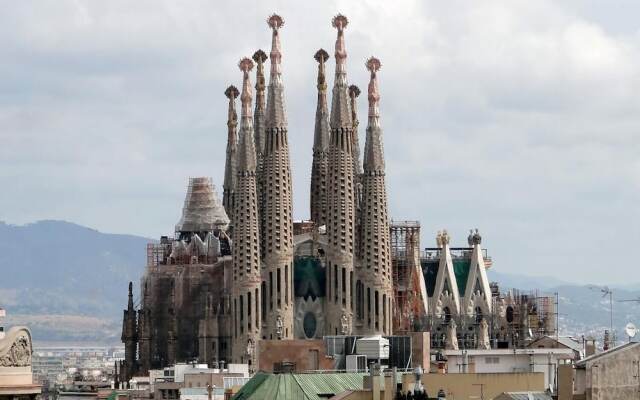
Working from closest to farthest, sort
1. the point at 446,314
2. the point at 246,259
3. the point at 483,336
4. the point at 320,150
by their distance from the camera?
the point at 246,259 < the point at 483,336 < the point at 320,150 < the point at 446,314

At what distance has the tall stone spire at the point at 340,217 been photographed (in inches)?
6324

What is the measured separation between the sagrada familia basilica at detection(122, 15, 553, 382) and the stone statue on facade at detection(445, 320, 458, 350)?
0.86ft

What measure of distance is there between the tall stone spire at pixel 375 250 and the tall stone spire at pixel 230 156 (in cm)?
1588

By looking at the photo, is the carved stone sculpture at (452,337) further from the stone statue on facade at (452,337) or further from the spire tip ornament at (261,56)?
the spire tip ornament at (261,56)

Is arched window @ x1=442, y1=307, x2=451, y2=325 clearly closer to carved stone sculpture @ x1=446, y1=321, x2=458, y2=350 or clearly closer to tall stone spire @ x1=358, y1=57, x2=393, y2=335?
carved stone sculpture @ x1=446, y1=321, x2=458, y2=350

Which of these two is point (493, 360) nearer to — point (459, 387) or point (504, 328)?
point (459, 387)

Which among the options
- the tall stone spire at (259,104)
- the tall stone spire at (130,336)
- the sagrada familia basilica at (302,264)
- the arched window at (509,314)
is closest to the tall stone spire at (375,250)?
the sagrada familia basilica at (302,264)

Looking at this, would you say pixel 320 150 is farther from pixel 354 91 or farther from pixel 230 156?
pixel 230 156

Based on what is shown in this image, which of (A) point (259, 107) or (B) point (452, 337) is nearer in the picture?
(B) point (452, 337)

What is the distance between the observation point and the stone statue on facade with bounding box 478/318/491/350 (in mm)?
162250

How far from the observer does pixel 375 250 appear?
531 feet

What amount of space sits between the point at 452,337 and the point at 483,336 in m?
3.91

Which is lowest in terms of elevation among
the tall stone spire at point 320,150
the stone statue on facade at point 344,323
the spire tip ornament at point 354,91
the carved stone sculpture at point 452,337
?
the carved stone sculpture at point 452,337

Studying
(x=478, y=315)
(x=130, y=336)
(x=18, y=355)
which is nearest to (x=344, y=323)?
(x=478, y=315)
